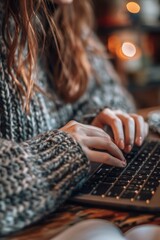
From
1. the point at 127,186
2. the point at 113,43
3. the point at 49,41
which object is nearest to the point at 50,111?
the point at 49,41

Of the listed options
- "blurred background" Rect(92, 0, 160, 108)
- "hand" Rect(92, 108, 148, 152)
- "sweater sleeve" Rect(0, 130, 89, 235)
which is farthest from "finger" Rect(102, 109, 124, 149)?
"blurred background" Rect(92, 0, 160, 108)

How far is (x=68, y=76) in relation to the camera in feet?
4.12

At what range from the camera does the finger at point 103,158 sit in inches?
31.4

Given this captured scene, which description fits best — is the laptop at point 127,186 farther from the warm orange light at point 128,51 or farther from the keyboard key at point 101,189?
the warm orange light at point 128,51

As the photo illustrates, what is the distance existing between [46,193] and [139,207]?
14cm

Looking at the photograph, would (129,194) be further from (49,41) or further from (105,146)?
(49,41)

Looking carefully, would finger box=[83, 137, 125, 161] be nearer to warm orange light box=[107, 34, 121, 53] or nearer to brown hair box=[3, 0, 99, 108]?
brown hair box=[3, 0, 99, 108]

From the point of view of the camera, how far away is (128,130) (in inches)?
36.9

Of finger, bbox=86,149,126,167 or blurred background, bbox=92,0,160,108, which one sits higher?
blurred background, bbox=92,0,160,108

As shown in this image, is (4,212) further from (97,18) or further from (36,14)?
(97,18)

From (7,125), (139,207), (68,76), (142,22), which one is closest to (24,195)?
(139,207)

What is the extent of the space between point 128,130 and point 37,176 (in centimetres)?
30

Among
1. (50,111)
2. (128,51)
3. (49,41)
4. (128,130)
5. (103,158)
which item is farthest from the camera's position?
(128,51)

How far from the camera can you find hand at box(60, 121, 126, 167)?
0.81 meters
